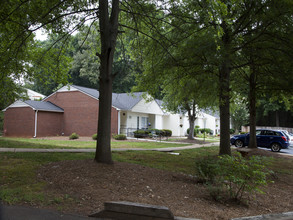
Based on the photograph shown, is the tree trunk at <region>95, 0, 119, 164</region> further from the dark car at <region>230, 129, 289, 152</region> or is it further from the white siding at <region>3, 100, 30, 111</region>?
the white siding at <region>3, 100, 30, 111</region>

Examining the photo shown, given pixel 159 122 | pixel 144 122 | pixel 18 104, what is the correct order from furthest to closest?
1. pixel 159 122
2. pixel 144 122
3. pixel 18 104

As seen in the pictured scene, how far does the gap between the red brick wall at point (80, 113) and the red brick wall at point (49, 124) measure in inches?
25.0

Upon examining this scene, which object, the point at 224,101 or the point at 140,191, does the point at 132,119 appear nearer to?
the point at 224,101

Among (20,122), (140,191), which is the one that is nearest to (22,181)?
(140,191)

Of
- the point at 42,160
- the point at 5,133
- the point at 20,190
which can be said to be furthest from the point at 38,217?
the point at 5,133

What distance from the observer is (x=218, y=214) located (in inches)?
186

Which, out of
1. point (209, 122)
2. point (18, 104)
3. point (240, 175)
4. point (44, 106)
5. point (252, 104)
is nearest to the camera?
point (240, 175)

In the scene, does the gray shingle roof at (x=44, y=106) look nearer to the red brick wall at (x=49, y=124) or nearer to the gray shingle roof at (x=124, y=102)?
the red brick wall at (x=49, y=124)

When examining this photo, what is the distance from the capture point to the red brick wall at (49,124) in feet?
90.6

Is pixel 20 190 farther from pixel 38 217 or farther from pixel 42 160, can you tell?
pixel 42 160

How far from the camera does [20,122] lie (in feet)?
93.0

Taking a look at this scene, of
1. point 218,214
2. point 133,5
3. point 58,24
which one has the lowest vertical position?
point 218,214

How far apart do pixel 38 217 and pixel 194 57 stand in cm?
854

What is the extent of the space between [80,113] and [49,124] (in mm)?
3717
